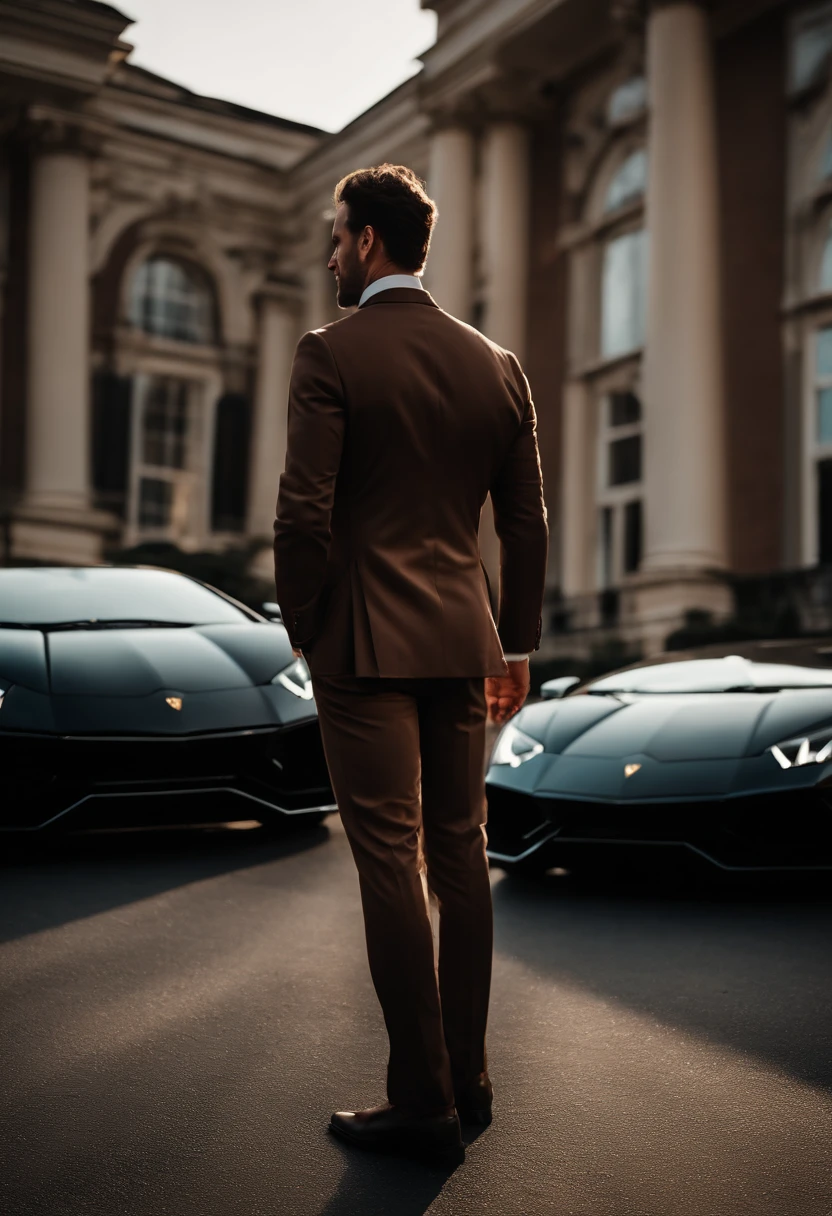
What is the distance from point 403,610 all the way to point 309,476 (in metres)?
0.30

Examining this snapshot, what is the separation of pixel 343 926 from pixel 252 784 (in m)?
1.11

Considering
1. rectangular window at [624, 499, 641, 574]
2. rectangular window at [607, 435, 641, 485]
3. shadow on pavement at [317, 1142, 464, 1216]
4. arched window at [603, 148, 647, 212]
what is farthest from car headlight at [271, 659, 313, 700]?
arched window at [603, 148, 647, 212]

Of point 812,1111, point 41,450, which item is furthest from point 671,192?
point 812,1111

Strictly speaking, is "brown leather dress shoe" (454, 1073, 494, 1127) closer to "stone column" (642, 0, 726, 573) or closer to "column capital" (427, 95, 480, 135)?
"stone column" (642, 0, 726, 573)

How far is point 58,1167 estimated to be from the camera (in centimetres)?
233

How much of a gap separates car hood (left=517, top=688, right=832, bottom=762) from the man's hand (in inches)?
83.0

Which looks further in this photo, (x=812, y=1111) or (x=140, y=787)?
(x=140, y=787)

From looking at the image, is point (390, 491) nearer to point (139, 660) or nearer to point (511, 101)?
point (139, 660)

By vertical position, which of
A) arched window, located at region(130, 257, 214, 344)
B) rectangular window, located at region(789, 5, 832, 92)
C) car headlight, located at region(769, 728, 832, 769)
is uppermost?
rectangular window, located at region(789, 5, 832, 92)

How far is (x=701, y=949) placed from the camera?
3.98 metres

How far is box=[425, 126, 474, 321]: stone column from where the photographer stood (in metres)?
21.1

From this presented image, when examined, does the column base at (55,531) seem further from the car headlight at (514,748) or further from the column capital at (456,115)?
the car headlight at (514,748)

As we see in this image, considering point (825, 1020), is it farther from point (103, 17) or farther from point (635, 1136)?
point (103, 17)

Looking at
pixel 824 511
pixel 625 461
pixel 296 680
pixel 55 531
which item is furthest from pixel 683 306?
pixel 55 531
